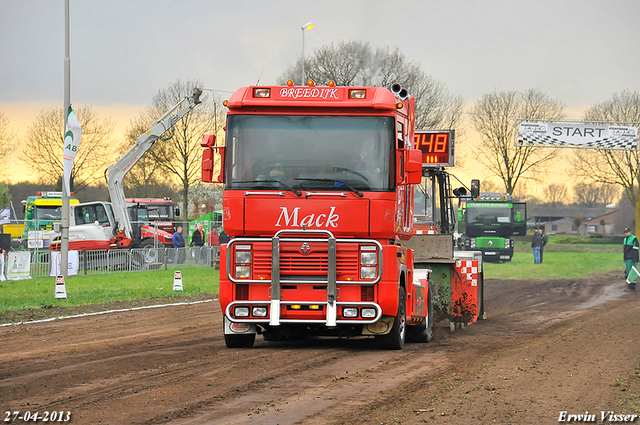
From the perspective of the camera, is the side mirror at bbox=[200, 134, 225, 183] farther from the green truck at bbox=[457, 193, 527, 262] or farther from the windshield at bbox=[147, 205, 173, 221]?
the green truck at bbox=[457, 193, 527, 262]

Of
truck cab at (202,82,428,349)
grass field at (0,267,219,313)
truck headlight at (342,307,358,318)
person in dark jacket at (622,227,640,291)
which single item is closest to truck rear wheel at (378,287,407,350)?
truck cab at (202,82,428,349)

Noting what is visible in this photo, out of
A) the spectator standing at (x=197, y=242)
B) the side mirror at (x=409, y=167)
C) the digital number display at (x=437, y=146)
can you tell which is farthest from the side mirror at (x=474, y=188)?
the spectator standing at (x=197, y=242)

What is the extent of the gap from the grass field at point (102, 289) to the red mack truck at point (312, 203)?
857cm

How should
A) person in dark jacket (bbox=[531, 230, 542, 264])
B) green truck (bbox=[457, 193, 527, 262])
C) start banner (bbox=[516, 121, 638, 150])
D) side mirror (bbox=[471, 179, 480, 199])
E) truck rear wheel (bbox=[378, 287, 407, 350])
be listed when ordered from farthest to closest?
green truck (bbox=[457, 193, 527, 262]) < person in dark jacket (bbox=[531, 230, 542, 264]) < start banner (bbox=[516, 121, 638, 150]) < side mirror (bbox=[471, 179, 480, 199]) < truck rear wheel (bbox=[378, 287, 407, 350])

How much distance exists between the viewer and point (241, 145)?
10.1 meters

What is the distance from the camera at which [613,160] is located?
5534 cm

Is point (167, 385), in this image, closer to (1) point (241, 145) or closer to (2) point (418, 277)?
(1) point (241, 145)

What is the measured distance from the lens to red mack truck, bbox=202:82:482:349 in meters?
9.91

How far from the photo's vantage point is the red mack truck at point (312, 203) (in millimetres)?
9914

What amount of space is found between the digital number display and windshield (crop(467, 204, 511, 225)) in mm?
31121

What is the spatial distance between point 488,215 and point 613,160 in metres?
15.1

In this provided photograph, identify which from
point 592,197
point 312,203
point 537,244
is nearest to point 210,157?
point 312,203

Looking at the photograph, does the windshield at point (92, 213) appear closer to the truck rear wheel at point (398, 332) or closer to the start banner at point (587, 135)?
the start banner at point (587, 135)

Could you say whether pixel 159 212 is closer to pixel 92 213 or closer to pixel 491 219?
pixel 92 213
